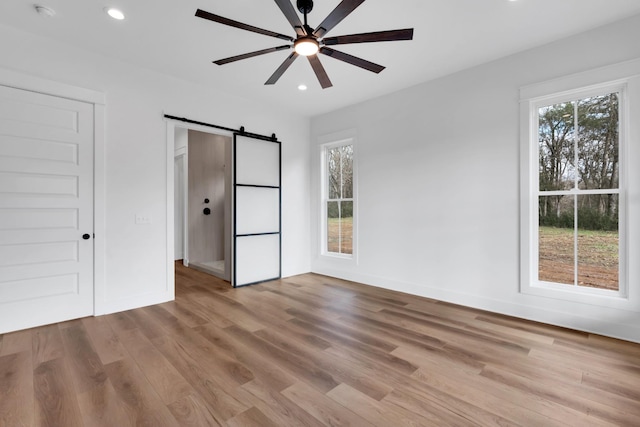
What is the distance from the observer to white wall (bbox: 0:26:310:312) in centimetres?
313

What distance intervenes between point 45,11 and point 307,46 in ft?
8.01

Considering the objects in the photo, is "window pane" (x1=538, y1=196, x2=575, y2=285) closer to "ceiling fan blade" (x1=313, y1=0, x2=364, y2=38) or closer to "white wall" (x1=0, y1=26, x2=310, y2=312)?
"ceiling fan blade" (x1=313, y1=0, x2=364, y2=38)

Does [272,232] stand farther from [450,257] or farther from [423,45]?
[423,45]

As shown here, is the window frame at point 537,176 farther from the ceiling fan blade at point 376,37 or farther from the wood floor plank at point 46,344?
the wood floor plank at point 46,344

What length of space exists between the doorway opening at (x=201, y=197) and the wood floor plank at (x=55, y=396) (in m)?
3.82

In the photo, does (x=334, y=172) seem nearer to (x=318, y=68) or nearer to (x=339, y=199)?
(x=339, y=199)

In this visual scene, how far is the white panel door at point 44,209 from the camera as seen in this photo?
2.89 metres

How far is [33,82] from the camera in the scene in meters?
2.99

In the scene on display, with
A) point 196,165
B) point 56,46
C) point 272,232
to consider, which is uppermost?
point 56,46

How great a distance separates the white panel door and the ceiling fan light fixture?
2.62 metres

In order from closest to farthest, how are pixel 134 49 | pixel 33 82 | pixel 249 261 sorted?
pixel 33 82
pixel 134 49
pixel 249 261

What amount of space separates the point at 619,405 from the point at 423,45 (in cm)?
338

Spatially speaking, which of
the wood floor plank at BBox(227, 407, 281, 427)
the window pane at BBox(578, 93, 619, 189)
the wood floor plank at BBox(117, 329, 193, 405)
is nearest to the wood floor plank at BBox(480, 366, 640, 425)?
the wood floor plank at BBox(227, 407, 281, 427)

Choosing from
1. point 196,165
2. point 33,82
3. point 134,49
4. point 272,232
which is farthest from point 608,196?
point 196,165
